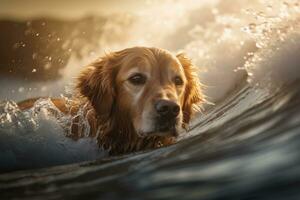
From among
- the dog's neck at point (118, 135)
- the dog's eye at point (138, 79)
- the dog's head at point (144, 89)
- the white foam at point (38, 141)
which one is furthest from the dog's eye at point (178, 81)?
the white foam at point (38, 141)

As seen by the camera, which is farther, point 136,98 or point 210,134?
point 136,98

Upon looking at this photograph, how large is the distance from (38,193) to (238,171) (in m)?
1.10

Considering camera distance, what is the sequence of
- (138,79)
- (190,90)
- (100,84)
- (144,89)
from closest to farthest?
(144,89) → (138,79) → (100,84) → (190,90)

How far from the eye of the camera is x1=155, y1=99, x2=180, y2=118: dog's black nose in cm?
492

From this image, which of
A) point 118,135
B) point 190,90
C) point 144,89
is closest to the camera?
point 144,89

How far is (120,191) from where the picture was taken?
362 centimetres

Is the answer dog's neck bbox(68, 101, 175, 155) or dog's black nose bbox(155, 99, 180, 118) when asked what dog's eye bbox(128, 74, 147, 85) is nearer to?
dog's neck bbox(68, 101, 175, 155)

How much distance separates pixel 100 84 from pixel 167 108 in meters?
0.85

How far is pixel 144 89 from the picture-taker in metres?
5.18

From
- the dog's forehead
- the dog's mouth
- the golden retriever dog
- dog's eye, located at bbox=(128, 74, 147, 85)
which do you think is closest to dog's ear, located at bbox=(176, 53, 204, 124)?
the golden retriever dog

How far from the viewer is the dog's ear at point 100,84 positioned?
551cm

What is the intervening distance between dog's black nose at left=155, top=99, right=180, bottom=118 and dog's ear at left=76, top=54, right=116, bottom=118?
62 centimetres

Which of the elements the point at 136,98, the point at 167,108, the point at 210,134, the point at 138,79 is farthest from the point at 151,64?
the point at 210,134

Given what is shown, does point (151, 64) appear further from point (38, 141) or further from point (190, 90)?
point (38, 141)
